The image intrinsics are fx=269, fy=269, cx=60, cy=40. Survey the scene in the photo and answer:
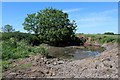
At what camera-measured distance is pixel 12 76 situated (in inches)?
490

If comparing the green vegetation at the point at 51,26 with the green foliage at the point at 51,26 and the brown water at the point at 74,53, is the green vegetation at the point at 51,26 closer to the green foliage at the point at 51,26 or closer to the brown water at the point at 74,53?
the green foliage at the point at 51,26

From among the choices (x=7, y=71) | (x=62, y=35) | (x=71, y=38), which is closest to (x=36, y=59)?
(x=7, y=71)

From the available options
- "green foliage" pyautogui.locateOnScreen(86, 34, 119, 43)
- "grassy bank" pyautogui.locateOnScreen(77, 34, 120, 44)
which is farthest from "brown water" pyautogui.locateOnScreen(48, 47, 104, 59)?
"grassy bank" pyautogui.locateOnScreen(77, 34, 120, 44)

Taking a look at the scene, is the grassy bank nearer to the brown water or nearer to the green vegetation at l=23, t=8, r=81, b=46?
the green vegetation at l=23, t=8, r=81, b=46

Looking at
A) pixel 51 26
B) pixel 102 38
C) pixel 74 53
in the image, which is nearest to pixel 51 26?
pixel 51 26

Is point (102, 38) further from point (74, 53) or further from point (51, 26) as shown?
point (74, 53)

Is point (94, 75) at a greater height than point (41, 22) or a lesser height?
lesser

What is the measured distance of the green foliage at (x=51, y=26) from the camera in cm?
4569

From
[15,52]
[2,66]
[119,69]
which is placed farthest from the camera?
[15,52]

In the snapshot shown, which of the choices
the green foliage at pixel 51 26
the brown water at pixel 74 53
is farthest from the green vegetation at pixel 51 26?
the brown water at pixel 74 53

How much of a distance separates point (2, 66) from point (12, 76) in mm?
2483

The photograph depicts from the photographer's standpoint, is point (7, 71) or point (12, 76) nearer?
point (12, 76)

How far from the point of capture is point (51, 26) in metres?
45.8

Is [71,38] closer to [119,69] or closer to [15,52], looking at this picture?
[15,52]
